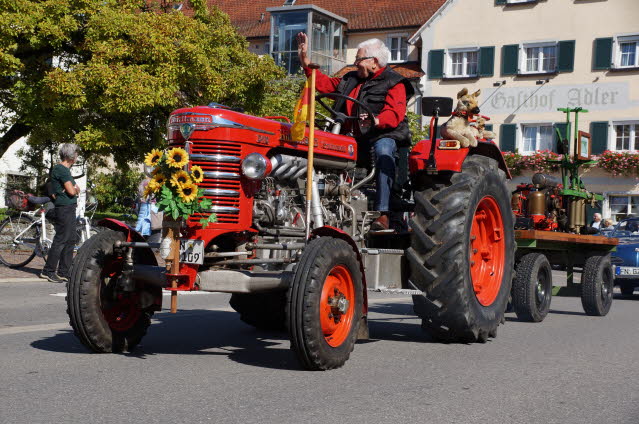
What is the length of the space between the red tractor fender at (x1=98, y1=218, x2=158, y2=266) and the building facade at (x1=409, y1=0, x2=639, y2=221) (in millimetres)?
33895

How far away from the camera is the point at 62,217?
1384 centimetres

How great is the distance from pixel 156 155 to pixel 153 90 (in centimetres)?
1674

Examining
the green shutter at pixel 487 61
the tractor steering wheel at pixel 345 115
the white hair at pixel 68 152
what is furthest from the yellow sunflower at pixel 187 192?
the green shutter at pixel 487 61

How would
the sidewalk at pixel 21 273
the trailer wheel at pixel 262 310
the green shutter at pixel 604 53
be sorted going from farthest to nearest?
the green shutter at pixel 604 53
the sidewalk at pixel 21 273
the trailer wheel at pixel 262 310

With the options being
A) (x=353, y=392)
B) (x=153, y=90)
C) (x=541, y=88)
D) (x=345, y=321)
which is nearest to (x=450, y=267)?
(x=345, y=321)

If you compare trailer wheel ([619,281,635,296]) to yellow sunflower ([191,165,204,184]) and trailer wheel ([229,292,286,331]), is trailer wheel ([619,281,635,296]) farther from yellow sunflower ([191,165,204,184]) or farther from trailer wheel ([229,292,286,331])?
yellow sunflower ([191,165,204,184])

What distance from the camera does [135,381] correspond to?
5918mm

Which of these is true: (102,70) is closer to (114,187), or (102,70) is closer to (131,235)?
(131,235)

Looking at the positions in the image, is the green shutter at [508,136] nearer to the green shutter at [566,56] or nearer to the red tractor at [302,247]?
the green shutter at [566,56]

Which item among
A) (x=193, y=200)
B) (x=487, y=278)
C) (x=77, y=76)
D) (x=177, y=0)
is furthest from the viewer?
(x=177, y=0)

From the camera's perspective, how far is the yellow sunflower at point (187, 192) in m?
6.31

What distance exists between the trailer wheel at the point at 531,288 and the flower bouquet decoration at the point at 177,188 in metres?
5.36

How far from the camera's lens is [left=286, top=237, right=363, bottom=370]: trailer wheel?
6.19m

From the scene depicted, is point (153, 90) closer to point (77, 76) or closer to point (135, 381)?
point (77, 76)
